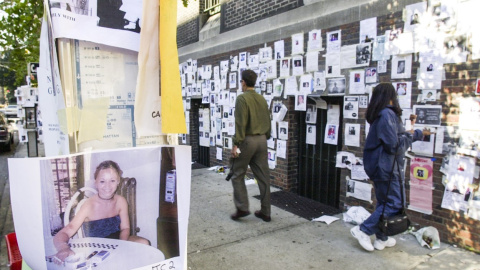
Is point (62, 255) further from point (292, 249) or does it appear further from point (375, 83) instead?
point (375, 83)

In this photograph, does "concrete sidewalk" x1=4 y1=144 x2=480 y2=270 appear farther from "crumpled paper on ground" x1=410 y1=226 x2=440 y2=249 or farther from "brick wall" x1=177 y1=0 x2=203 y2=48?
"brick wall" x1=177 y1=0 x2=203 y2=48

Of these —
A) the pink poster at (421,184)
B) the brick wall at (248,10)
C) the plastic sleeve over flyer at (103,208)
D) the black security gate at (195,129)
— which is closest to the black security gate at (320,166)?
the pink poster at (421,184)

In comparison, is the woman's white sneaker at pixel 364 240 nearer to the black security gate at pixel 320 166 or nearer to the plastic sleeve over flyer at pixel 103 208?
the black security gate at pixel 320 166

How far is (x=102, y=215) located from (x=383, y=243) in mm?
3292

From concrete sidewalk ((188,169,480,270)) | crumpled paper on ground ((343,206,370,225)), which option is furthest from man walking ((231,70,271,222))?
crumpled paper on ground ((343,206,370,225))

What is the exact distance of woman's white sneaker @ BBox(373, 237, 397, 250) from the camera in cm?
375

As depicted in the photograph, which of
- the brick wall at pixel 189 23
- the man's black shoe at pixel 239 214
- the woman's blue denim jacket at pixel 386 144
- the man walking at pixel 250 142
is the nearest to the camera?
the woman's blue denim jacket at pixel 386 144

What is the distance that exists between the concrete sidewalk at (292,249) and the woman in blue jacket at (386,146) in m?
0.40

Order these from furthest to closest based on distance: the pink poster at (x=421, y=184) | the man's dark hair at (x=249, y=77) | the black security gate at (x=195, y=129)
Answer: the black security gate at (x=195, y=129) < the man's dark hair at (x=249, y=77) < the pink poster at (x=421, y=184)

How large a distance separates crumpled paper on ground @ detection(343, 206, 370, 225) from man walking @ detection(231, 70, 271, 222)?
3.60 ft

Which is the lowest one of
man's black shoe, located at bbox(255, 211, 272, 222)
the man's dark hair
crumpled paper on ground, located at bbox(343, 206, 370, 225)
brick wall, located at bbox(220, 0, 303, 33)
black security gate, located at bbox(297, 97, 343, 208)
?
man's black shoe, located at bbox(255, 211, 272, 222)

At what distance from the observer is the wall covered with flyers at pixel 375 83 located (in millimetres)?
3658

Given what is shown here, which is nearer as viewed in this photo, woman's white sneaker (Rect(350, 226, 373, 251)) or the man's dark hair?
woman's white sneaker (Rect(350, 226, 373, 251))

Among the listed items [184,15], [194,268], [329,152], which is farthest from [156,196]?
[184,15]
